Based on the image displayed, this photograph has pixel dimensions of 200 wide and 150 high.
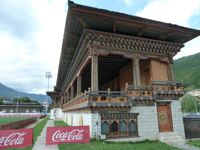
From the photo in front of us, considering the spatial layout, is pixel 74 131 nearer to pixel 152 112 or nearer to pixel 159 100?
pixel 152 112

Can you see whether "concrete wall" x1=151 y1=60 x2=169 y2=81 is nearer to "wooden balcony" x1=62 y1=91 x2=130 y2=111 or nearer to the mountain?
"wooden balcony" x1=62 y1=91 x2=130 y2=111

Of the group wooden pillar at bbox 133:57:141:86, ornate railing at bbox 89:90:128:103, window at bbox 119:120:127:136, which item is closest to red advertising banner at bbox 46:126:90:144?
ornate railing at bbox 89:90:128:103

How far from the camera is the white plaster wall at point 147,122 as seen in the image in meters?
12.0

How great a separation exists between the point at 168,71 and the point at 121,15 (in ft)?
20.5

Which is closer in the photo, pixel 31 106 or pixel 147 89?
pixel 147 89

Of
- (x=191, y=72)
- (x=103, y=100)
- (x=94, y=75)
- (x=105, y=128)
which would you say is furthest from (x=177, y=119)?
(x=191, y=72)

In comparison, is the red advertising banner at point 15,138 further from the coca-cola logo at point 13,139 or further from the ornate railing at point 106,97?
the ornate railing at point 106,97

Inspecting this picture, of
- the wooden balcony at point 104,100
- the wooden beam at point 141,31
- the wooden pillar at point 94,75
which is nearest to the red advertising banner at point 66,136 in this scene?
the wooden balcony at point 104,100

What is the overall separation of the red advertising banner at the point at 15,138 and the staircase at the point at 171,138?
8.27 meters

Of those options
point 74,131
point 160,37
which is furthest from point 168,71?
point 74,131

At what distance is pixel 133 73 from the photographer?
13.5 m

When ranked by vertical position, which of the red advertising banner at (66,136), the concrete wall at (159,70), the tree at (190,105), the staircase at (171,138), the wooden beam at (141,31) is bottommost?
the staircase at (171,138)

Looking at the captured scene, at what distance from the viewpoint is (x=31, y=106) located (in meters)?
92.4

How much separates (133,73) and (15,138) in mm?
8669
